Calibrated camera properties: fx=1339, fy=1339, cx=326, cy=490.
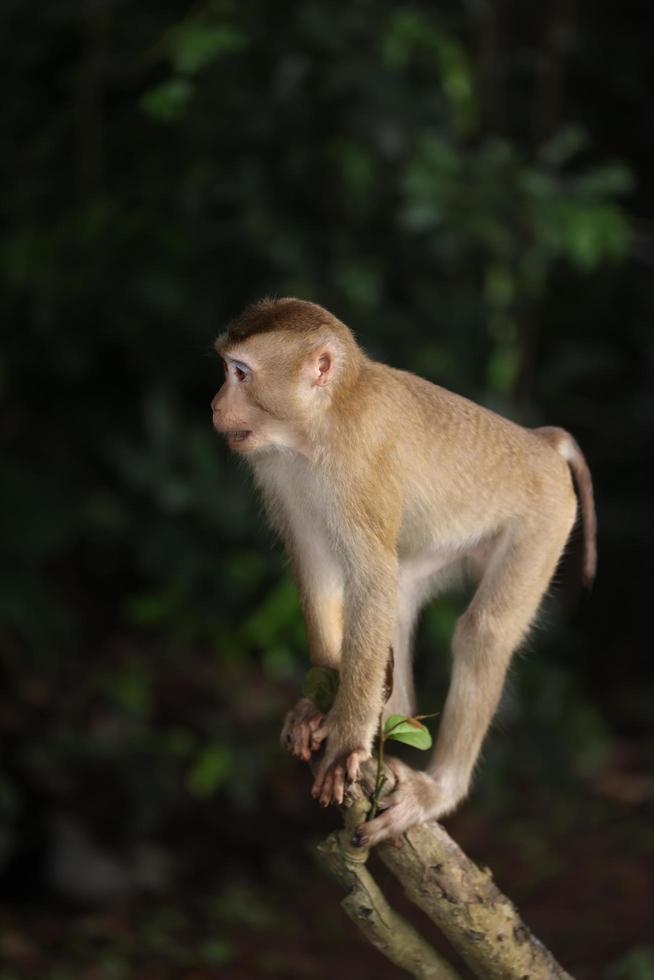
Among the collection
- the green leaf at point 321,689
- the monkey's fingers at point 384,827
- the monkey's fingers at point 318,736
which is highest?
the green leaf at point 321,689

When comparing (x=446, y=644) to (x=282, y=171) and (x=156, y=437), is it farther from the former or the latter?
(x=282, y=171)

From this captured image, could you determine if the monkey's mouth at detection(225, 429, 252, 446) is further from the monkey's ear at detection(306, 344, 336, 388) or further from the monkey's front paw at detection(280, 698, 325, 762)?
the monkey's front paw at detection(280, 698, 325, 762)

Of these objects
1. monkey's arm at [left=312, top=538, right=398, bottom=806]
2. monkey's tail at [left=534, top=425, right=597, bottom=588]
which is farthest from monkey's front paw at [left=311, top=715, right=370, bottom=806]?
monkey's tail at [left=534, top=425, right=597, bottom=588]

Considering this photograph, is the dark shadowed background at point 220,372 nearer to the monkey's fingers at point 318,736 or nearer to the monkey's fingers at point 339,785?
the monkey's fingers at point 318,736

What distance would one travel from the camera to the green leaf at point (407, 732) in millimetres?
3158

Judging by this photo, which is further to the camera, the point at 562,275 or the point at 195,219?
the point at 562,275

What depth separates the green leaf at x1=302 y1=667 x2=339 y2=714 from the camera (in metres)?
3.49

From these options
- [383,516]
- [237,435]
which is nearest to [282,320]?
[237,435]

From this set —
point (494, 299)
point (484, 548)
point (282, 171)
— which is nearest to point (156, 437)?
point (282, 171)

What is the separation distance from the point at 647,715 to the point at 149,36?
5.38 metres

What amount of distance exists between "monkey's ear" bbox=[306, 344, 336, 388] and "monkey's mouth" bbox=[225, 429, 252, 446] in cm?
20

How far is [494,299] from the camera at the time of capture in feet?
22.7

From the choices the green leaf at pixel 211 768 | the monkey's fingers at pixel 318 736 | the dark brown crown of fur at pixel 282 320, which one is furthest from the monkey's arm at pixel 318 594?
the green leaf at pixel 211 768

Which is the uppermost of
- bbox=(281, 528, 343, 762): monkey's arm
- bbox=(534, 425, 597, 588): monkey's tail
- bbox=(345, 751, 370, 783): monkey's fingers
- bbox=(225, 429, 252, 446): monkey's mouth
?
bbox=(534, 425, 597, 588): monkey's tail
